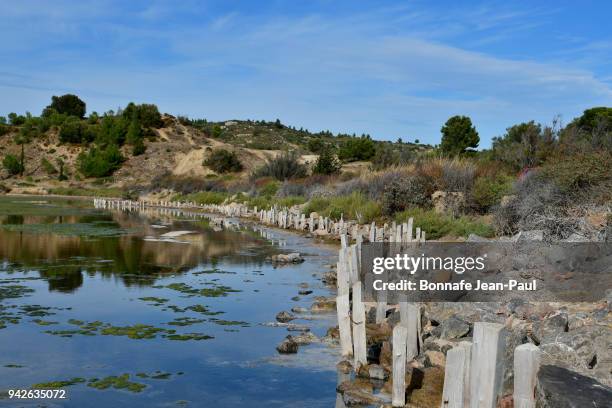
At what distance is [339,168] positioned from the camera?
51.4 metres

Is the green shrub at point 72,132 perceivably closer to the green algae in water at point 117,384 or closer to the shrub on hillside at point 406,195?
the shrub on hillside at point 406,195

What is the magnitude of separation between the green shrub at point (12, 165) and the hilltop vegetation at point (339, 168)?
144mm

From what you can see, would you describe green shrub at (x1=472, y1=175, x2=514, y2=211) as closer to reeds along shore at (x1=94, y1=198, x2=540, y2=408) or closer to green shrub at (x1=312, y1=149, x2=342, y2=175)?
reeds along shore at (x1=94, y1=198, x2=540, y2=408)

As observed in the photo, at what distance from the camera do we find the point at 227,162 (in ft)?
243

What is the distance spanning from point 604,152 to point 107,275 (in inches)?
560

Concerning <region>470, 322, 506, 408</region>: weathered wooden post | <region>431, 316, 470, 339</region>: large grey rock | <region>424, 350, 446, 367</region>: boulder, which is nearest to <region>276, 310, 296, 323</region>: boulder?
<region>431, 316, 470, 339</region>: large grey rock

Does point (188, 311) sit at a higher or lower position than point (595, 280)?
lower

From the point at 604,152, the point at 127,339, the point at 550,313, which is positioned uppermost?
the point at 604,152

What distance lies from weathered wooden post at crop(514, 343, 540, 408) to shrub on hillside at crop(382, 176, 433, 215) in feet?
68.2

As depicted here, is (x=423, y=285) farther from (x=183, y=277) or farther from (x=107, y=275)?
(x=107, y=275)

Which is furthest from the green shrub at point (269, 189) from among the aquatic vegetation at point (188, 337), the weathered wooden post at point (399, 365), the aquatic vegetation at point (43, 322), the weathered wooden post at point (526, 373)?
→ the weathered wooden post at point (526, 373)

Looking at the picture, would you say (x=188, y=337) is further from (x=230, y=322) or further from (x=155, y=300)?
(x=155, y=300)

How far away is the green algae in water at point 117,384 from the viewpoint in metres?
9.33

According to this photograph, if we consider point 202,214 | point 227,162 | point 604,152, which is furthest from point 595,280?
point 227,162
